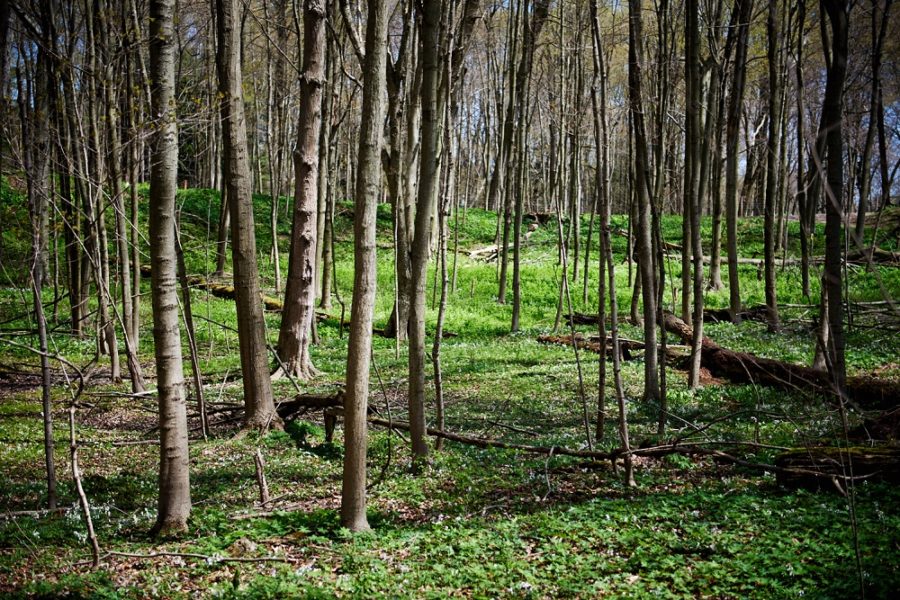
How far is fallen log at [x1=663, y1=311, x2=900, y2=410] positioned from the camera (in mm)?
9023

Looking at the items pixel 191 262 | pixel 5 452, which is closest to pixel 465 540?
pixel 5 452

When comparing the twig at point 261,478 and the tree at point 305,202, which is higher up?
the tree at point 305,202

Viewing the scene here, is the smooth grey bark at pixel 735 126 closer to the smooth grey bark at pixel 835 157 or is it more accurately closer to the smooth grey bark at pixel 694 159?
the smooth grey bark at pixel 694 159

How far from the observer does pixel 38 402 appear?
1129 cm

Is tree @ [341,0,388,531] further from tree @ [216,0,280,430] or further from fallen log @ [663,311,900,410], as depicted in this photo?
fallen log @ [663,311,900,410]

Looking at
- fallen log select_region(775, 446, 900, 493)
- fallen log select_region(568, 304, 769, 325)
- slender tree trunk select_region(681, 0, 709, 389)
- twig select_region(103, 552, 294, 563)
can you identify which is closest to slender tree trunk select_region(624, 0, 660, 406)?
slender tree trunk select_region(681, 0, 709, 389)

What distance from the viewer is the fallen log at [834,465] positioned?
18.6 ft

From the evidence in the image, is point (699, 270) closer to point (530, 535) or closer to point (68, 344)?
point (530, 535)

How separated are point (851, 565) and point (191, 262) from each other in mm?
28638

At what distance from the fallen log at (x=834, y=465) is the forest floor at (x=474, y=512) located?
11 centimetres

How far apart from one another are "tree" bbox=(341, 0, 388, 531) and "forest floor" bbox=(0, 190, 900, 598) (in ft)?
1.34

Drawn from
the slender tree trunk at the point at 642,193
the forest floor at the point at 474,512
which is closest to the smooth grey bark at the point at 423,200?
the forest floor at the point at 474,512

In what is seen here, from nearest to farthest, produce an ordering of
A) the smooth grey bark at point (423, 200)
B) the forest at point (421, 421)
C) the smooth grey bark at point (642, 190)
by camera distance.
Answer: the forest at point (421, 421)
the smooth grey bark at point (423, 200)
the smooth grey bark at point (642, 190)

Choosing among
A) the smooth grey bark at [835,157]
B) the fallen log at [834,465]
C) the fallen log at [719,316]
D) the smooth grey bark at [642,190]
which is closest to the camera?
the fallen log at [834,465]
